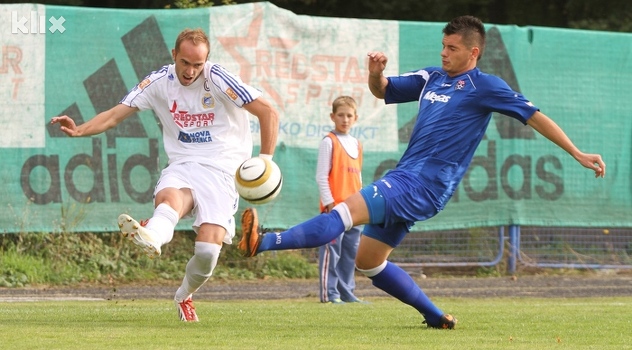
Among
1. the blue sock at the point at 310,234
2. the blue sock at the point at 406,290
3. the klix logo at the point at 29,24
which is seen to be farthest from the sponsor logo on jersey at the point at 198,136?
the klix logo at the point at 29,24

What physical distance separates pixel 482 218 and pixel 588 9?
6593mm

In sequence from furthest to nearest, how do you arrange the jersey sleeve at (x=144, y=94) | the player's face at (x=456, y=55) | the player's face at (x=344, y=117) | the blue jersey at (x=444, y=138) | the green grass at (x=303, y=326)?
the player's face at (x=344, y=117) < the jersey sleeve at (x=144, y=94) < the player's face at (x=456, y=55) < the blue jersey at (x=444, y=138) < the green grass at (x=303, y=326)

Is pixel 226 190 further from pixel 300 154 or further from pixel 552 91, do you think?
pixel 552 91

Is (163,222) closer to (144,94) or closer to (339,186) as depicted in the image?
(144,94)

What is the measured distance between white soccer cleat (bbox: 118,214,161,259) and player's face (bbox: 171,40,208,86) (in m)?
1.36

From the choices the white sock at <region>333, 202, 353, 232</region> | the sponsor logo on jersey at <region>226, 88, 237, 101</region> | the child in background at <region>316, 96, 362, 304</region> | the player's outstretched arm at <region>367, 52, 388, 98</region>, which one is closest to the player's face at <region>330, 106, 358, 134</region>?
the child in background at <region>316, 96, 362, 304</region>

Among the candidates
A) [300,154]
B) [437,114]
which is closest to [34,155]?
[300,154]

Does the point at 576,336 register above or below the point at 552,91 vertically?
below

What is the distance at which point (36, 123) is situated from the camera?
41.4 ft

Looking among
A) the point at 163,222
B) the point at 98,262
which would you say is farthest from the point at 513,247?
the point at 163,222

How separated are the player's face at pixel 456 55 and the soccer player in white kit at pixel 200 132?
135 cm

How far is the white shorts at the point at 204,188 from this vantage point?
8.27 meters

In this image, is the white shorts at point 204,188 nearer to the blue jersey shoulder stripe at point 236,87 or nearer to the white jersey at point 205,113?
the white jersey at point 205,113

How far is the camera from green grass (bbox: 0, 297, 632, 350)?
6.96 metres
